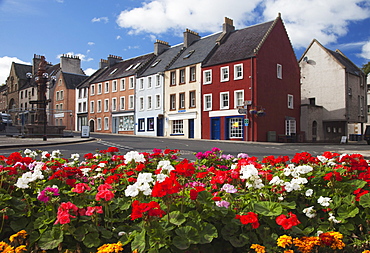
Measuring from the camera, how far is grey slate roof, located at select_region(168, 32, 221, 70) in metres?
36.8

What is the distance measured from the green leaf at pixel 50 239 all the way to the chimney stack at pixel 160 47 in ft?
149

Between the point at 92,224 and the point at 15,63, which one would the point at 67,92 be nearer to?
the point at 15,63

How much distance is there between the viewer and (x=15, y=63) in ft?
258

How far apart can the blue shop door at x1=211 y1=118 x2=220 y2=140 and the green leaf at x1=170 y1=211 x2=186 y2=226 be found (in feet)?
102

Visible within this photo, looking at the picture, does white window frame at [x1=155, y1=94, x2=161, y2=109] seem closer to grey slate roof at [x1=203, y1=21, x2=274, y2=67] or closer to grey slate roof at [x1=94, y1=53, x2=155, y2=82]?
grey slate roof at [x1=94, y1=53, x2=155, y2=82]

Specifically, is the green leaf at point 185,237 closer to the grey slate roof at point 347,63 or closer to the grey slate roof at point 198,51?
the grey slate roof at point 198,51

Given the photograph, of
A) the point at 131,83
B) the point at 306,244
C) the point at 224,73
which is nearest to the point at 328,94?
the point at 224,73

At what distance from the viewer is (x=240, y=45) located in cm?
3378

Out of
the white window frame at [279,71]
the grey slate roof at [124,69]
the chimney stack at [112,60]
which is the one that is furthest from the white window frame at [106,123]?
the white window frame at [279,71]

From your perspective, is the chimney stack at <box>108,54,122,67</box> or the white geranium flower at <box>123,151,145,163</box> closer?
the white geranium flower at <box>123,151,145,163</box>

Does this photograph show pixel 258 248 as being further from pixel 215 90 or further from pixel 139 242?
pixel 215 90

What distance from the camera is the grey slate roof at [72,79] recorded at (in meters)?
57.9

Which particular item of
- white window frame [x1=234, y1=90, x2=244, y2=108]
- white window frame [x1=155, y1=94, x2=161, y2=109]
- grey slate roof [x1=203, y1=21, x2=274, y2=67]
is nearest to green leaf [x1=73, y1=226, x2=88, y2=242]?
white window frame [x1=234, y1=90, x2=244, y2=108]

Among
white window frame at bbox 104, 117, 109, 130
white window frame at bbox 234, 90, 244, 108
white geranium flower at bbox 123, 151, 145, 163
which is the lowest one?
white geranium flower at bbox 123, 151, 145, 163
